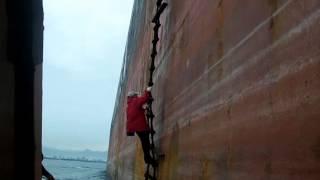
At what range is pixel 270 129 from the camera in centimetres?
271

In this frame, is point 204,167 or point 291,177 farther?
point 204,167

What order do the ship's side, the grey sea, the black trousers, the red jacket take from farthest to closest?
the grey sea → the black trousers → the red jacket → the ship's side

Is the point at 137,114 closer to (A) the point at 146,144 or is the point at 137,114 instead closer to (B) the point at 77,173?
(A) the point at 146,144

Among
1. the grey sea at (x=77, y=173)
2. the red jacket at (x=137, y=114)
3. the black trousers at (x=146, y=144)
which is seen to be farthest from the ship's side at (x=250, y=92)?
the grey sea at (x=77, y=173)

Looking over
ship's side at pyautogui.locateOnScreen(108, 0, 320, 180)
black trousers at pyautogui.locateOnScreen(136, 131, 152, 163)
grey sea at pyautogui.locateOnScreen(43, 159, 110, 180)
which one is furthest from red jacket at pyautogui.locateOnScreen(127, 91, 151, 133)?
grey sea at pyautogui.locateOnScreen(43, 159, 110, 180)

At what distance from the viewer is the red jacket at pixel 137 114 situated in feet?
23.5

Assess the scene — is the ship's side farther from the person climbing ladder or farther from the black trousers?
the black trousers

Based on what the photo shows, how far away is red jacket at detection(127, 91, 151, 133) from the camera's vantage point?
717 centimetres

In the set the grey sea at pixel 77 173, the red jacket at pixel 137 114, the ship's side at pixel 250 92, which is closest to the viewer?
the ship's side at pixel 250 92

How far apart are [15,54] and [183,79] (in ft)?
14.4

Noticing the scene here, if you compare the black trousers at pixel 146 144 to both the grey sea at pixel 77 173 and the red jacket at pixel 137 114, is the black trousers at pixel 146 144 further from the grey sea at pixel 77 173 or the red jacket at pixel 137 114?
the grey sea at pixel 77 173

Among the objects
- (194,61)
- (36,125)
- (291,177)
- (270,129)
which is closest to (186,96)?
(194,61)

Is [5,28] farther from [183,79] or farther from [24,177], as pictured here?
[183,79]

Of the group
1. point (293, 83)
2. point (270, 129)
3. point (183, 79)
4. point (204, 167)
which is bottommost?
point (204, 167)
